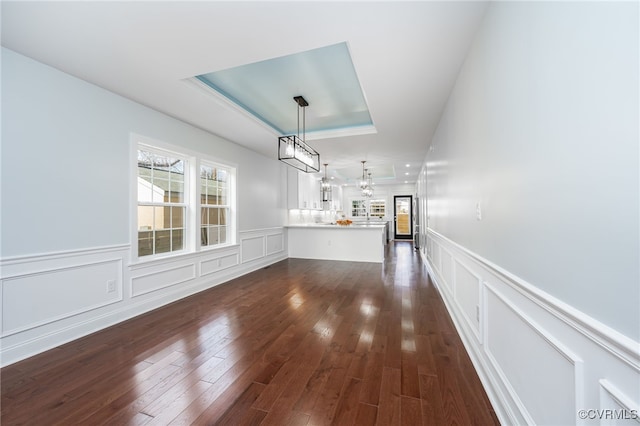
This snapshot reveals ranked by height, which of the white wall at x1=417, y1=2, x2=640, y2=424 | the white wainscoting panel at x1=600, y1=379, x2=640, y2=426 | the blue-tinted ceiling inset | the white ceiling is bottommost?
the white wainscoting panel at x1=600, y1=379, x2=640, y2=426

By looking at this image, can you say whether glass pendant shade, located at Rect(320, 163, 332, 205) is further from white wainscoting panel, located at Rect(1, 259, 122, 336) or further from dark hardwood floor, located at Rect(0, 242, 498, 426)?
white wainscoting panel, located at Rect(1, 259, 122, 336)

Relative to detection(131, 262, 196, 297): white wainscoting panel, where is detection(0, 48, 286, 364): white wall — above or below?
above

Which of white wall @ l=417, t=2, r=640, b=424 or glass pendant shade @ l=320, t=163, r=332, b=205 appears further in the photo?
glass pendant shade @ l=320, t=163, r=332, b=205

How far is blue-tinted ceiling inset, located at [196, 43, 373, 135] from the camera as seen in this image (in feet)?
8.77

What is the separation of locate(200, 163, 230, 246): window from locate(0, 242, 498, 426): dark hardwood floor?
1.43 m

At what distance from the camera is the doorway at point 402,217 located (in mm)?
11539

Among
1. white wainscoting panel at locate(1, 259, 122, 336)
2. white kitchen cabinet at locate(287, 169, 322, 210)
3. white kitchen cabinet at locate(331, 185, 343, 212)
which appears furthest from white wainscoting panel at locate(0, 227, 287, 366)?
white kitchen cabinet at locate(331, 185, 343, 212)

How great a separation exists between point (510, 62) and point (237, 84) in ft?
9.26

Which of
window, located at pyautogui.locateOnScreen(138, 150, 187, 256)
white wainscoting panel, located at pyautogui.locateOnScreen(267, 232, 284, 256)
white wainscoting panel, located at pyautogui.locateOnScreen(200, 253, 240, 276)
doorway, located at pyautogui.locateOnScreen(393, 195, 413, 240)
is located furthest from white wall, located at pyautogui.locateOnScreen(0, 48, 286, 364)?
doorway, located at pyautogui.locateOnScreen(393, 195, 413, 240)

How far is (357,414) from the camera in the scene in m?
1.53

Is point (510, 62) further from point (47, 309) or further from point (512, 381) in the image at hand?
point (47, 309)

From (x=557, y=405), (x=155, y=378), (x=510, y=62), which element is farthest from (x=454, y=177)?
(x=155, y=378)

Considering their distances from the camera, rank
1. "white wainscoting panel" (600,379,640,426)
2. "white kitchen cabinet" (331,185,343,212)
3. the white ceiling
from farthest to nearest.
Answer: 1. "white kitchen cabinet" (331,185,343,212)
2. the white ceiling
3. "white wainscoting panel" (600,379,640,426)

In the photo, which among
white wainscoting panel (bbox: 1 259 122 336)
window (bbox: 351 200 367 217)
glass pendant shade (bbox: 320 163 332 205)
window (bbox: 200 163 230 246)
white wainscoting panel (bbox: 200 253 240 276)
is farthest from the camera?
window (bbox: 351 200 367 217)
